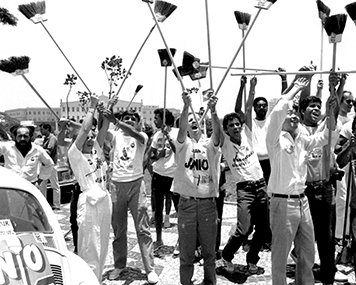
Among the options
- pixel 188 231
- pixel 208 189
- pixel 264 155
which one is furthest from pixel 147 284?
pixel 264 155

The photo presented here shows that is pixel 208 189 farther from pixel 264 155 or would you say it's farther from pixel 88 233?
pixel 264 155

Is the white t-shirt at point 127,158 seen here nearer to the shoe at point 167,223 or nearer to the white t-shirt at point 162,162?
the white t-shirt at point 162,162

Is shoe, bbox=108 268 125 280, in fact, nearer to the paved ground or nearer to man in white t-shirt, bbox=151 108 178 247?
the paved ground

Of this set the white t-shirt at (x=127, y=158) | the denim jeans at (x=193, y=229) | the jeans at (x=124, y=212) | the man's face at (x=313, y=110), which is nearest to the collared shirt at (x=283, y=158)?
the man's face at (x=313, y=110)

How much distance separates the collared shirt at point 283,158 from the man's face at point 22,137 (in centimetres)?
400

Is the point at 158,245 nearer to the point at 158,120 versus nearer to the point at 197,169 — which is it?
the point at 158,120

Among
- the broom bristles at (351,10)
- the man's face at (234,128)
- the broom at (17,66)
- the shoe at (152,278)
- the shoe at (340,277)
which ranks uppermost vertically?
the broom bristles at (351,10)

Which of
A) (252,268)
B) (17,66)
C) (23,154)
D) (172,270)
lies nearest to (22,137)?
(23,154)

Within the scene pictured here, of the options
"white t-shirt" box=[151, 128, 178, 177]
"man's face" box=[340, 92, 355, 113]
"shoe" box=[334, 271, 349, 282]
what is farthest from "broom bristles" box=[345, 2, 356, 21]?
"white t-shirt" box=[151, 128, 178, 177]

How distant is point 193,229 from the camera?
432 centimetres

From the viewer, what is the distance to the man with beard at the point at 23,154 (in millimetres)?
6398

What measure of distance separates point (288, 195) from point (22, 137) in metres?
4.25

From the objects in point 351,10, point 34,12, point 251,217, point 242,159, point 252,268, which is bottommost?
point 252,268

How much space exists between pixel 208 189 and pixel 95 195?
3.96ft
